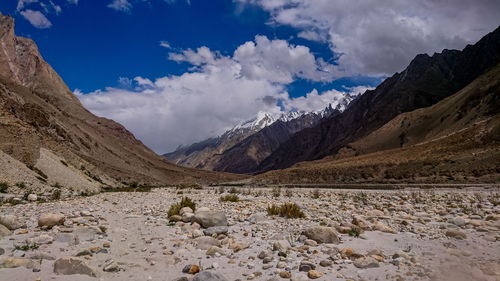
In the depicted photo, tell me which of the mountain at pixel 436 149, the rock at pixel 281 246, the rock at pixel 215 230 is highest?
the mountain at pixel 436 149

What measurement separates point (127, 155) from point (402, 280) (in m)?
141

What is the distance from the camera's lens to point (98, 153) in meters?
111

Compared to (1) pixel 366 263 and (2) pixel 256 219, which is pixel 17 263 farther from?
(2) pixel 256 219

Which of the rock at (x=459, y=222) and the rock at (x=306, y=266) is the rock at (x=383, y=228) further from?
the rock at (x=306, y=266)

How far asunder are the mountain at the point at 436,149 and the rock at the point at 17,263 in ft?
173

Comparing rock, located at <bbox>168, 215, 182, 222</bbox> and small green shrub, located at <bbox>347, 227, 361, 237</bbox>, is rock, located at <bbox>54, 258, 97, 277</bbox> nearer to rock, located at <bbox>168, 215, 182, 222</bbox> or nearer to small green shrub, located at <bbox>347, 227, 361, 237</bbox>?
rock, located at <bbox>168, 215, 182, 222</bbox>

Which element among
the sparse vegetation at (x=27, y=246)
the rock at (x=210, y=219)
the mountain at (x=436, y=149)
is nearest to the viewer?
the sparse vegetation at (x=27, y=246)

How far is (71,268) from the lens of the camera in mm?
7352

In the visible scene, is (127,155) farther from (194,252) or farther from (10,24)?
(194,252)

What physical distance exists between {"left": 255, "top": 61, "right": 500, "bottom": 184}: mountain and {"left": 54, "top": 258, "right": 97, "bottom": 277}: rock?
51906 millimetres

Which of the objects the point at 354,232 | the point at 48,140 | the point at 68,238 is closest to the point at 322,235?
the point at 354,232

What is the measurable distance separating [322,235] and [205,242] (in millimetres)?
3291

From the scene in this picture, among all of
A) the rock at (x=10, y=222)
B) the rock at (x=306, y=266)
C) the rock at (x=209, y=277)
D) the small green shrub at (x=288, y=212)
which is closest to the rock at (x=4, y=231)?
the rock at (x=10, y=222)

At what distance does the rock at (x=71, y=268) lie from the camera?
24.0ft
